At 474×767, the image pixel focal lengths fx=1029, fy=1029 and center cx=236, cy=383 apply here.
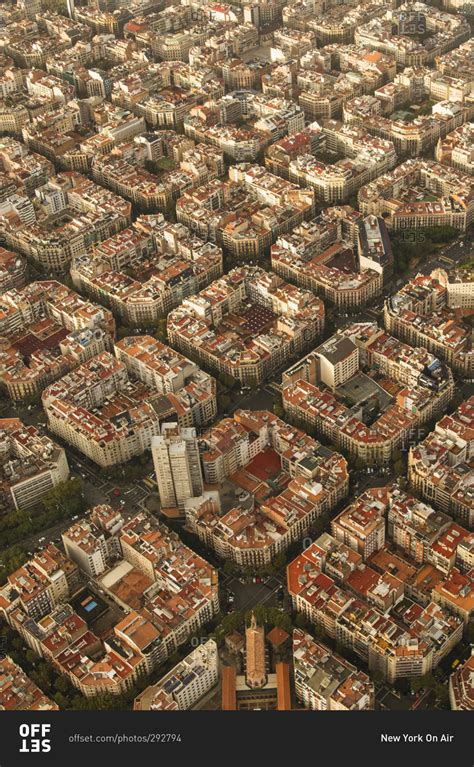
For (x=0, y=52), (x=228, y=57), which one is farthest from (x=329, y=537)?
(x=0, y=52)

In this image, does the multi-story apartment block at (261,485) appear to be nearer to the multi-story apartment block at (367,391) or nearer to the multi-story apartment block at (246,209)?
the multi-story apartment block at (367,391)

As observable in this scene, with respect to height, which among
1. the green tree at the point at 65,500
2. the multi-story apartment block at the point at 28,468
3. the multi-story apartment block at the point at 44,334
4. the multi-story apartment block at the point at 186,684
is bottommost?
the multi-story apartment block at the point at 186,684

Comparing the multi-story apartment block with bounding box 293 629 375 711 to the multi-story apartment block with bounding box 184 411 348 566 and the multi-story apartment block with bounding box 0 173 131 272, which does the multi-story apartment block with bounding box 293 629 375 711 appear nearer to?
the multi-story apartment block with bounding box 184 411 348 566

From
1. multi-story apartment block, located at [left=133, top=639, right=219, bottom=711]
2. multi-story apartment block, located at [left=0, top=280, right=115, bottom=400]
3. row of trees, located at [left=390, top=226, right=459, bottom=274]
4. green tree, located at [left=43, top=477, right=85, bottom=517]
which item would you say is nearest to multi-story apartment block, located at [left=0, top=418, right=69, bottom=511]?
green tree, located at [left=43, top=477, right=85, bottom=517]

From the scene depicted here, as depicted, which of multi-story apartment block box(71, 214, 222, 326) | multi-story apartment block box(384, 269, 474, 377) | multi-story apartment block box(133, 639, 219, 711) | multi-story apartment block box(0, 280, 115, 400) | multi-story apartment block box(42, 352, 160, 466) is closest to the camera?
multi-story apartment block box(133, 639, 219, 711)

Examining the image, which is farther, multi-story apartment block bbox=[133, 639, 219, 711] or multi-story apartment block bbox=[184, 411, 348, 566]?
multi-story apartment block bbox=[184, 411, 348, 566]

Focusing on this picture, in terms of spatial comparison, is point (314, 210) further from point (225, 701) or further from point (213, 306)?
point (225, 701)

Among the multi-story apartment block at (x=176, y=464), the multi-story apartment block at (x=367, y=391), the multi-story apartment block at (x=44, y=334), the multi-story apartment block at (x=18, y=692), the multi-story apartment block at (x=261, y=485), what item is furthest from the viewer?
the multi-story apartment block at (x=44, y=334)

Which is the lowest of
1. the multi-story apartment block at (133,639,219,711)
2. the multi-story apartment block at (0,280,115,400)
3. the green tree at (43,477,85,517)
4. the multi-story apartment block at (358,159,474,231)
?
the multi-story apartment block at (133,639,219,711)

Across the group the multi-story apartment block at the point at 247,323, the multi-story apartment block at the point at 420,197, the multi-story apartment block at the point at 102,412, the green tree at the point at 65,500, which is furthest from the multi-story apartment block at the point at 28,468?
the multi-story apartment block at the point at 420,197

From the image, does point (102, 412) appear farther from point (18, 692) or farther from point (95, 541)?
point (18, 692)

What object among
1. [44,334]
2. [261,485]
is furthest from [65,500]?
[44,334]
